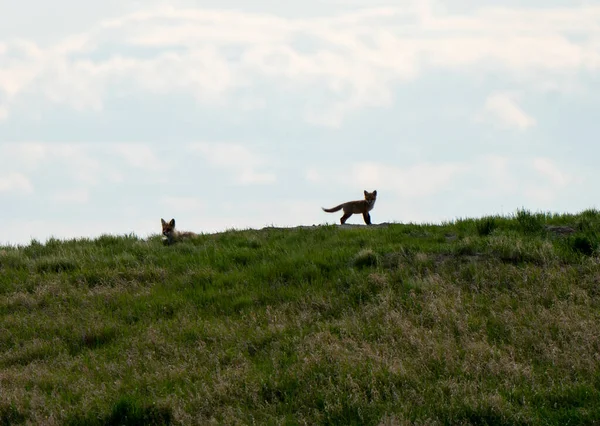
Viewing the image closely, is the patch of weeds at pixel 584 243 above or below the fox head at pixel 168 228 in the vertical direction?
below

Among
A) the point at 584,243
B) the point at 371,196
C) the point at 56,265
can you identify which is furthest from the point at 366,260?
the point at 371,196

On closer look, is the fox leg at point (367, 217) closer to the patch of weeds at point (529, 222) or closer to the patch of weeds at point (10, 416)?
the patch of weeds at point (529, 222)

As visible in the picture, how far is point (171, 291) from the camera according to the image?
45.3 ft

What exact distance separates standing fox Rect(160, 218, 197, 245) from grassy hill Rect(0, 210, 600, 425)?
3.56 ft

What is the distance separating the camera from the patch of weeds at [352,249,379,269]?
14.0 metres

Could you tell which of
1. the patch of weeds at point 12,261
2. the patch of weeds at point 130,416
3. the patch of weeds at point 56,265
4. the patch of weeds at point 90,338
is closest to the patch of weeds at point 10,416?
the patch of weeds at point 130,416

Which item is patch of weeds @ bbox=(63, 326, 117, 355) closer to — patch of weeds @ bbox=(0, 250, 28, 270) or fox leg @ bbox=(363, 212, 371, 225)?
patch of weeds @ bbox=(0, 250, 28, 270)

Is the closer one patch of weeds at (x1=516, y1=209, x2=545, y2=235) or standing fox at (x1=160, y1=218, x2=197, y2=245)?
patch of weeds at (x1=516, y1=209, x2=545, y2=235)

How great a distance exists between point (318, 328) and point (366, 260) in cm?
300

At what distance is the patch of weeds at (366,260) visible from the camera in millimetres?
13977

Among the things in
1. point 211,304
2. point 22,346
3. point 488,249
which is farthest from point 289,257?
point 22,346

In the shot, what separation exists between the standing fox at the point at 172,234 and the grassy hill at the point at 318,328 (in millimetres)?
1084

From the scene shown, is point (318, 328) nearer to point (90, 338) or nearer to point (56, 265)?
point (90, 338)

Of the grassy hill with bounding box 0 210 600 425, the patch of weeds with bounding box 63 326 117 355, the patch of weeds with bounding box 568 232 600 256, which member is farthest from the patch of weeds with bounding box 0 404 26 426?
the patch of weeds with bounding box 568 232 600 256
